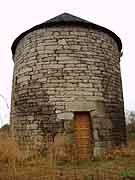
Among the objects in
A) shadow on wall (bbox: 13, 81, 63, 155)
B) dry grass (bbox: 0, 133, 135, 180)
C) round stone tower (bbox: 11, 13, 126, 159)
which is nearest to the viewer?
dry grass (bbox: 0, 133, 135, 180)

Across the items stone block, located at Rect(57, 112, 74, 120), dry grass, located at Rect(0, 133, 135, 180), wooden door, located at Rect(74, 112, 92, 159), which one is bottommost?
dry grass, located at Rect(0, 133, 135, 180)

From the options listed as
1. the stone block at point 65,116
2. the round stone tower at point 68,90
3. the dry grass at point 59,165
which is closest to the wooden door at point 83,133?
the round stone tower at point 68,90

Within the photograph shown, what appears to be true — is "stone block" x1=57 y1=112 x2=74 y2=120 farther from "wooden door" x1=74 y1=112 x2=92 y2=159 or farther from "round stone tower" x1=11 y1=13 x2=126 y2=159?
"wooden door" x1=74 y1=112 x2=92 y2=159

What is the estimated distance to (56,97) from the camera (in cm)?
775

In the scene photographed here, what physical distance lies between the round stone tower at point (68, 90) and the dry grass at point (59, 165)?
0.50 metres

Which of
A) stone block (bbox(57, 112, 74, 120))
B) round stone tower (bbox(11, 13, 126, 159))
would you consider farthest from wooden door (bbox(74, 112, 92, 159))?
stone block (bbox(57, 112, 74, 120))

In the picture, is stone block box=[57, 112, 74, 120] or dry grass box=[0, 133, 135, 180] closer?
dry grass box=[0, 133, 135, 180]

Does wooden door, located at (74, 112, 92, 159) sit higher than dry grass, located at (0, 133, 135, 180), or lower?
higher

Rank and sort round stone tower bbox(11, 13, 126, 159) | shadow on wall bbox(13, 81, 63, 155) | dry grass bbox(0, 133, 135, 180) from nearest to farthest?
dry grass bbox(0, 133, 135, 180) → shadow on wall bbox(13, 81, 63, 155) → round stone tower bbox(11, 13, 126, 159)

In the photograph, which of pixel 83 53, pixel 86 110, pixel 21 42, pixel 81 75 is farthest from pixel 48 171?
pixel 21 42

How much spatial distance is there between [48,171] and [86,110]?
333 centimetres

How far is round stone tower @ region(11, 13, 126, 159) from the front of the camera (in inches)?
301

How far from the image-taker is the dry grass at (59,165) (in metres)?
4.57

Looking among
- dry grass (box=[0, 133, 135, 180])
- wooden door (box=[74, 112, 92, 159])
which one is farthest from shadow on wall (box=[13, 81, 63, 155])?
wooden door (box=[74, 112, 92, 159])
